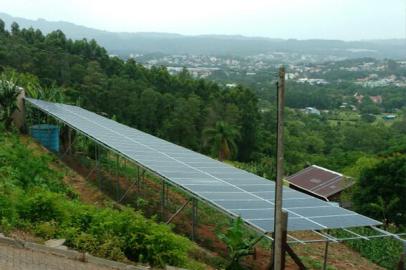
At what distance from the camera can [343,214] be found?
10.5 m

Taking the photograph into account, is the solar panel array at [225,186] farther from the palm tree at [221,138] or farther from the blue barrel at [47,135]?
the palm tree at [221,138]

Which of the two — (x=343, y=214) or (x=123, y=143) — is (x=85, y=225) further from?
(x=123, y=143)

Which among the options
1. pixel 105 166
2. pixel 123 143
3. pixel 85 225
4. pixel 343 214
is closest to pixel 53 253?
pixel 85 225

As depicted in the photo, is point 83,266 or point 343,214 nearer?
point 83,266

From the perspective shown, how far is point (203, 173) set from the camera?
43.0ft

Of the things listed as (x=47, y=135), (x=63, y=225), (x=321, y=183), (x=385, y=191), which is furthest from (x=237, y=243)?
(x=321, y=183)

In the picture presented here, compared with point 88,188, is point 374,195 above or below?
below

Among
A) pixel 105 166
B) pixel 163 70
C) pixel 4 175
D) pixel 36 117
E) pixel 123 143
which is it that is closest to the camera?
pixel 4 175

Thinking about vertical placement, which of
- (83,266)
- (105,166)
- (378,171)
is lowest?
(378,171)

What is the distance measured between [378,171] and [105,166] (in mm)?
15416

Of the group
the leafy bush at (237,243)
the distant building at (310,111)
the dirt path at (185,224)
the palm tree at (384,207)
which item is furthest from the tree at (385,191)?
the distant building at (310,111)

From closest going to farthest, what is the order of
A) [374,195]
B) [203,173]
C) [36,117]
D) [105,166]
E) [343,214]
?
[343,214], [203,173], [105,166], [36,117], [374,195]

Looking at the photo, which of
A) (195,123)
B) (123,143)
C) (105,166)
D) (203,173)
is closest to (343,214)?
(203,173)

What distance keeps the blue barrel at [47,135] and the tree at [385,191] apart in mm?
15120
